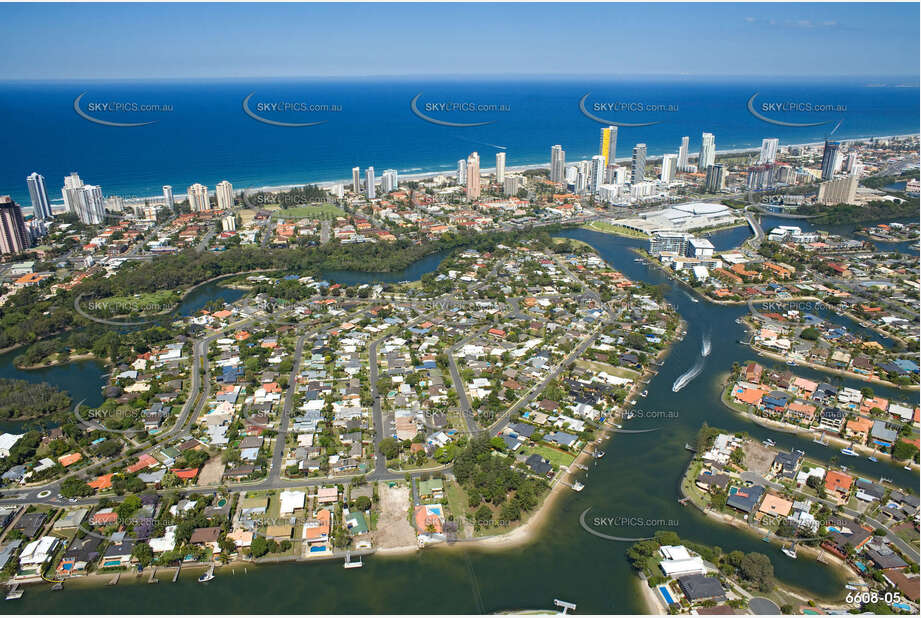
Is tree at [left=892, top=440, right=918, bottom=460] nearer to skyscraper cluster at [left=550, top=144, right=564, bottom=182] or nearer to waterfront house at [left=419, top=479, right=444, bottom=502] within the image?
waterfront house at [left=419, top=479, right=444, bottom=502]

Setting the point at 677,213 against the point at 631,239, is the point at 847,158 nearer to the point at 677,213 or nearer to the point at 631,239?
the point at 677,213

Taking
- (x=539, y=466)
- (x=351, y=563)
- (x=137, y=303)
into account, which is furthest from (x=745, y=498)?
(x=137, y=303)

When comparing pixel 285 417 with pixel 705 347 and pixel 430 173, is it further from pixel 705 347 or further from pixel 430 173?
pixel 430 173

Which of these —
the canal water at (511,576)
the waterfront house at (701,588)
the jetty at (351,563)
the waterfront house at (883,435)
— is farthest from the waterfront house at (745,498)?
the jetty at (351,563)

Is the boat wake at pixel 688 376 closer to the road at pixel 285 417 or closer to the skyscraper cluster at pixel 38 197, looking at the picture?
the road at pixel 285 417

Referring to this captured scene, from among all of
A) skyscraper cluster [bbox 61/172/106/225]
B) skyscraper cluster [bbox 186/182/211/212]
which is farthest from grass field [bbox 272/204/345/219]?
skyscraper cluster [bbox 61/172/106/225]

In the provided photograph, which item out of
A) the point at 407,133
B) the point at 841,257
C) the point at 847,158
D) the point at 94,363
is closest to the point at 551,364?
the point at 94,363

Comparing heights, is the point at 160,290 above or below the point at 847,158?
below
